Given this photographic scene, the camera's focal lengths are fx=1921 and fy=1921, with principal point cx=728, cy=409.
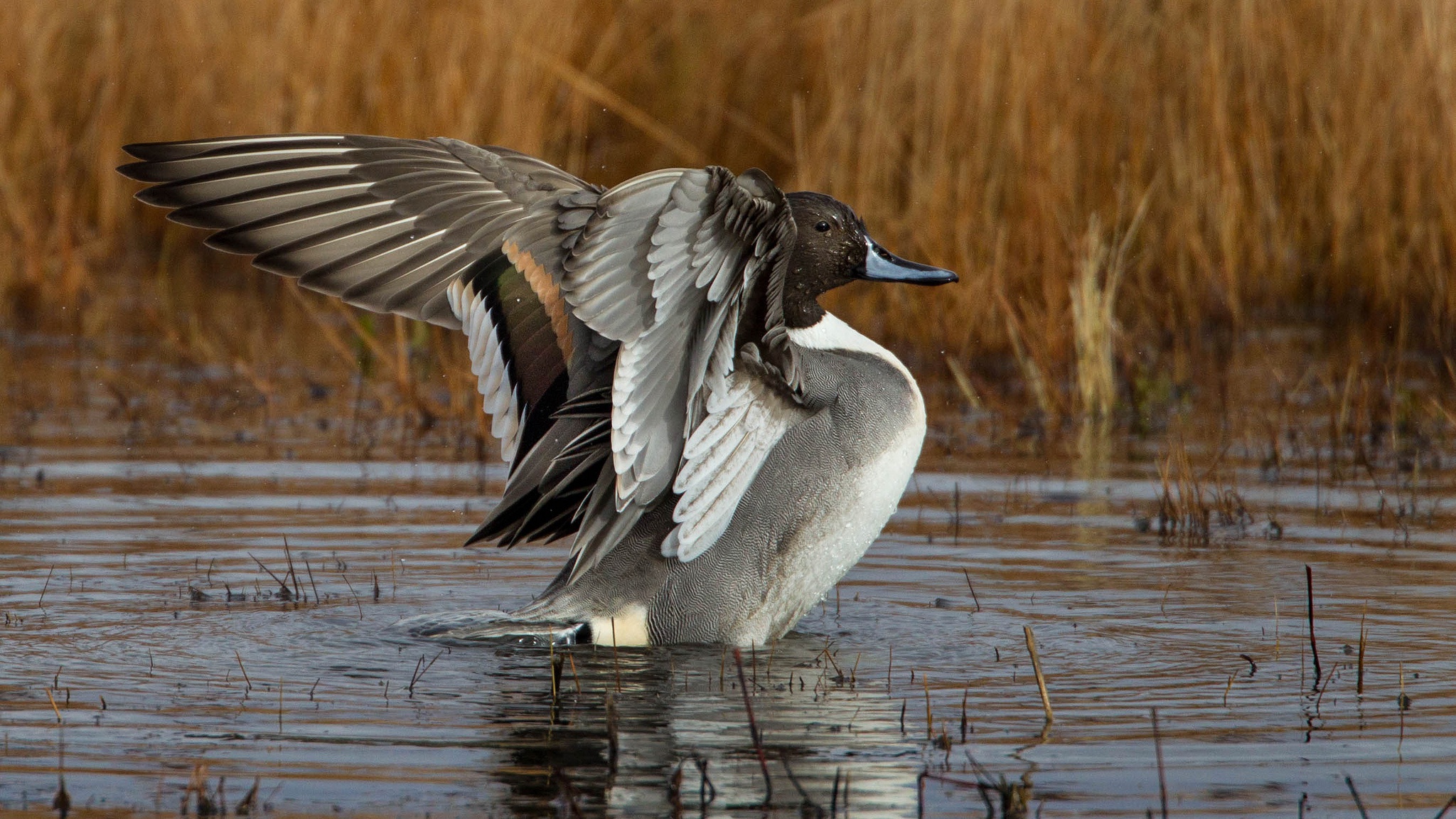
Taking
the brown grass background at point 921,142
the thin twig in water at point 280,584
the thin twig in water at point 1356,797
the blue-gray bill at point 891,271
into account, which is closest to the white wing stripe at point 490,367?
the thin twig in water at point 280,584

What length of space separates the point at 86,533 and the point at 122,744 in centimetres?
215

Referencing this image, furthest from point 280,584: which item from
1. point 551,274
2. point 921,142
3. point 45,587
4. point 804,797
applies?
point 921,142

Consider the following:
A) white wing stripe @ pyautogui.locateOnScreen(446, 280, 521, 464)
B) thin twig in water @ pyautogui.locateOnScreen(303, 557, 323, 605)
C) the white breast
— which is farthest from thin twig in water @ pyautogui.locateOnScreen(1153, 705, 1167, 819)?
thin twig in water @ pyautogui.locateOnScreen(303, 557, 323, 605)

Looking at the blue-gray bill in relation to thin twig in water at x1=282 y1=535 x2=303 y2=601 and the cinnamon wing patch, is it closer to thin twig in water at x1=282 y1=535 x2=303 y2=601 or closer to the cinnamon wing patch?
the cinnamon wing patch

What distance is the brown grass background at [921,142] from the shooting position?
24.8 feet

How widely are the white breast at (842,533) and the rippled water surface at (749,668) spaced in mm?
126

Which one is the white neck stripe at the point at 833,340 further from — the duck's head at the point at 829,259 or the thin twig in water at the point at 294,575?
the thin twig in water at the point at 294,575

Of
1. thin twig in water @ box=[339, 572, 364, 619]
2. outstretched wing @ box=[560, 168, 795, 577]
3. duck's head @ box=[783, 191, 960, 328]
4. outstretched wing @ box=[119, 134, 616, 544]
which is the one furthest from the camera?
duck's head @ box=[783, 191, 960, 328]

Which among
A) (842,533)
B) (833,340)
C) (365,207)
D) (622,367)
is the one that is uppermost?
(365,207)

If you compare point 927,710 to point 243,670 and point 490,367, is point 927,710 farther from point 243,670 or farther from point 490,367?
point 490,367

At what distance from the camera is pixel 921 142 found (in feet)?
25.8

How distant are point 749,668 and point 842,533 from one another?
1.35ft

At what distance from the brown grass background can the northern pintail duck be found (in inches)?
93.4

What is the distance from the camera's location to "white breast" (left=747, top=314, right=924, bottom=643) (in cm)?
419
